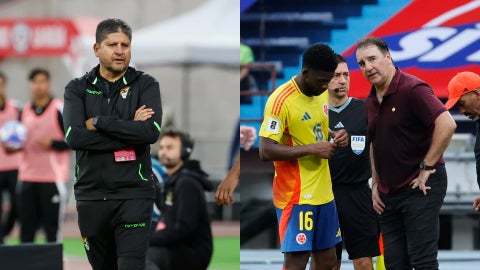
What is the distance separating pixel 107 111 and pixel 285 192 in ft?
4.30

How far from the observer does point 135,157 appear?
7.24 m

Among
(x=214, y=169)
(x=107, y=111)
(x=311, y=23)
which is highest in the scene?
(x=311, y=23)

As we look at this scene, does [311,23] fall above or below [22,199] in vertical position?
above

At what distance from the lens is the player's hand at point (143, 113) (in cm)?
724

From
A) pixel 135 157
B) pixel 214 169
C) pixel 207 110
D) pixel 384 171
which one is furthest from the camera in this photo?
pixel 207 110

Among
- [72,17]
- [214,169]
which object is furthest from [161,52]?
[72,17]

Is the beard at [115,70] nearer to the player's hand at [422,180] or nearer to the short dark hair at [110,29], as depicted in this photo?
the short dark hair at [110,29]

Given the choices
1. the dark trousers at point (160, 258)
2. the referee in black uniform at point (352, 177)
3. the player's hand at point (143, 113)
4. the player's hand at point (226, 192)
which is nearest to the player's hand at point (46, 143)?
the dark trousers at point (160, 258)

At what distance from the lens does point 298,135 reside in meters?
7.54

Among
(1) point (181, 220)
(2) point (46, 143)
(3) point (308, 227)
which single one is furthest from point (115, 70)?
(2) point (46, 143)

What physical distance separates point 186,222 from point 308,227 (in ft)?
7.83

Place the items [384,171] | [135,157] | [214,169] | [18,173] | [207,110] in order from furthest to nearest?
[207,110], [214,169], [18,173], [384,171], [135,157]

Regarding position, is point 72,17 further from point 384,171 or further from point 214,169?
point 384,171

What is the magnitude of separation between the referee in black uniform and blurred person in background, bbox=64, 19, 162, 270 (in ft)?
6.24
